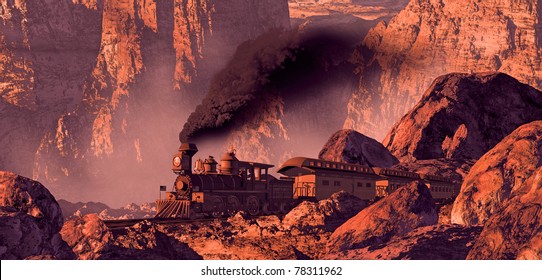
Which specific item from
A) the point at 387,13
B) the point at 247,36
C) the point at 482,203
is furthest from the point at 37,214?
the point at 387,13

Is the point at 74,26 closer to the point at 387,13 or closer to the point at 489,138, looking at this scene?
the point at 387,13

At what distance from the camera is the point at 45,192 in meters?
41.1

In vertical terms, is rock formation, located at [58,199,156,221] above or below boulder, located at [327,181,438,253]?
below

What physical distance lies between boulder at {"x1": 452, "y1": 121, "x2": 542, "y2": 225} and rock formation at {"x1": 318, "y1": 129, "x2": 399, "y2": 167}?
25.5 m

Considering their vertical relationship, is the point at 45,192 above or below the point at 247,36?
below

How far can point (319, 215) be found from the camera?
149ft

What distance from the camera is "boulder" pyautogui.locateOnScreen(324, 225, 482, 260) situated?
3989cm

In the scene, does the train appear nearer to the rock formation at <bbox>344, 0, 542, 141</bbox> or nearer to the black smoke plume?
the black smoke plume

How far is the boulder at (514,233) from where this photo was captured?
34.5m

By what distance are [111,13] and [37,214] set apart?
465 feet

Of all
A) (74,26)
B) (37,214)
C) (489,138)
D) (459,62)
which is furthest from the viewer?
(74,26)

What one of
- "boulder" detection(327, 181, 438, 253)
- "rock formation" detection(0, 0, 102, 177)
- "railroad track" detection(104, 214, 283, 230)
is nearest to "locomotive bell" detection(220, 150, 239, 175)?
"railroad track" detection(104, 214, 283, 230)

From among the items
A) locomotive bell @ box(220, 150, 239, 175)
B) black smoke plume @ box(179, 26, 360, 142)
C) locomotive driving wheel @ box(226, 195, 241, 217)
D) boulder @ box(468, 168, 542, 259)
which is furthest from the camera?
black smoke plume @ box(179, 26, 360, 142)

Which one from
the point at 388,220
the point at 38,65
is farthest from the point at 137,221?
the point at 38,65
